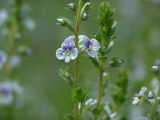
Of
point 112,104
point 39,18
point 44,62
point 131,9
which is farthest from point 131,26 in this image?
point 112,104

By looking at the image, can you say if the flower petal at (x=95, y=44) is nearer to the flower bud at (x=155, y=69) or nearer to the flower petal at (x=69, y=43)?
the flower petal at (x=69, y=43)

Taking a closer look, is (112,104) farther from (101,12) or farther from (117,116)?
(101,12)

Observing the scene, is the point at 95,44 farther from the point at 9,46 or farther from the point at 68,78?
the point at 9,46

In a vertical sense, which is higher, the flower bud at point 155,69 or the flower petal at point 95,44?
the flower petal at point 95,44

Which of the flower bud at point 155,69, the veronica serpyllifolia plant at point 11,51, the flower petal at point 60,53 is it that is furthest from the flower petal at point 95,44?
the veronica serpyllifolia plant at point 11,51

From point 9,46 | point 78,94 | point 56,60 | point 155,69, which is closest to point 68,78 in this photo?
point 78,94

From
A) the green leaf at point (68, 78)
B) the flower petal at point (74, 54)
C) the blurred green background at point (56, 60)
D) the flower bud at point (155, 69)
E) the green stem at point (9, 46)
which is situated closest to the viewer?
the flower petal at point (74, 54)
